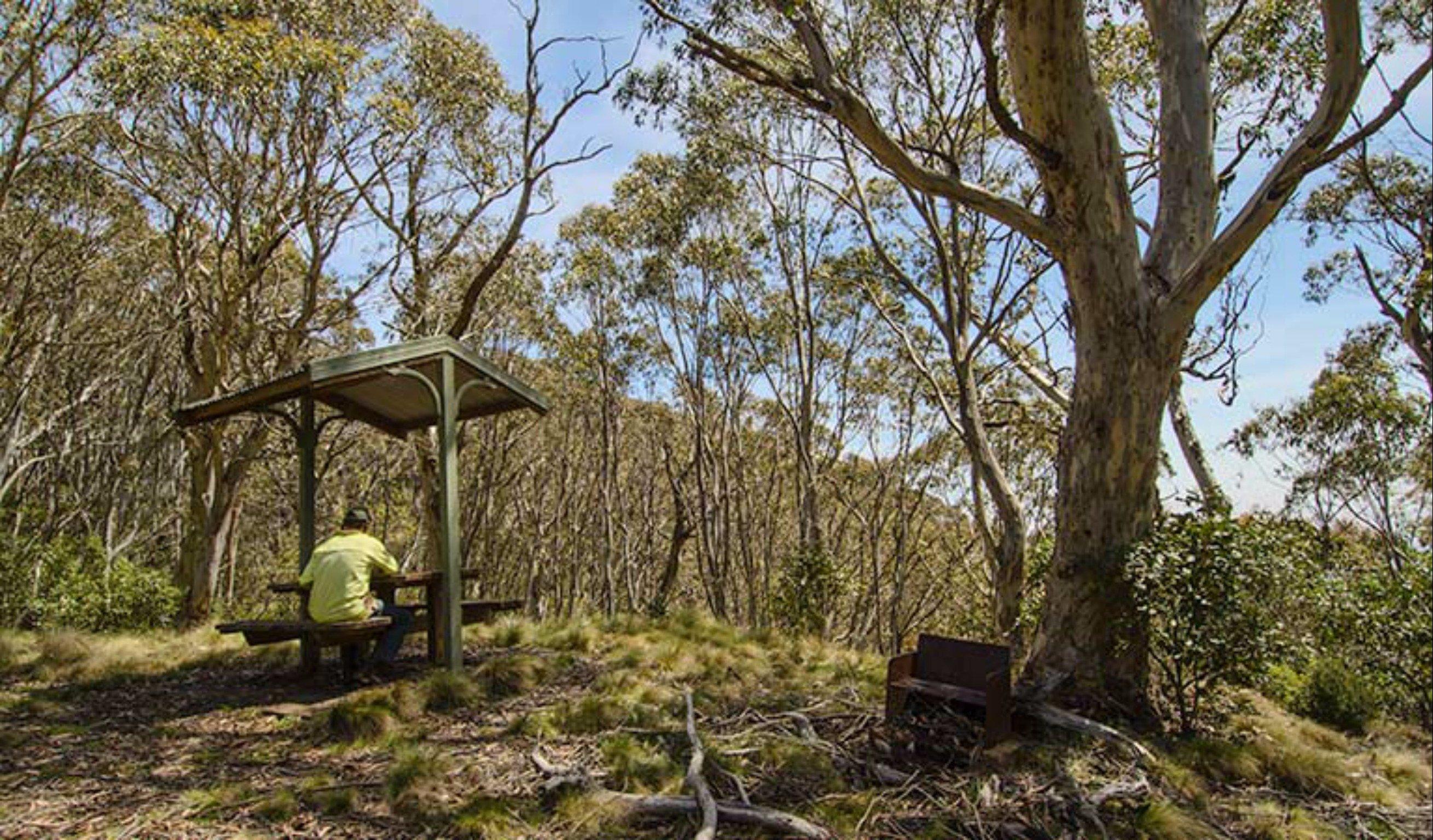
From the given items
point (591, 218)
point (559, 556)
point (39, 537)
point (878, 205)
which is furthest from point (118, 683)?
point (559, 556)

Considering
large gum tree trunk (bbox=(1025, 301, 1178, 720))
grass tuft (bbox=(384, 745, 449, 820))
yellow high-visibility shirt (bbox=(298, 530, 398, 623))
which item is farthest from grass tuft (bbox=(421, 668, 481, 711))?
large gum tree trunk (bbox=(1025, 301, 1178, 720))

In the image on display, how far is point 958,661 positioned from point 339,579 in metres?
3.91

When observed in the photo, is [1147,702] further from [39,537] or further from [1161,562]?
[39,537]

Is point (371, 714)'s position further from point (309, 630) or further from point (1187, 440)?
point (1187, 440)

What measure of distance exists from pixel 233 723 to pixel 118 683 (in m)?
1.88

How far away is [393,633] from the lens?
616 centimetres

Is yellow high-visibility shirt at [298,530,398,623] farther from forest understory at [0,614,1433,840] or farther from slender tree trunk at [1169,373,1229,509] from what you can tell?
slender tree trunk at [1169,373,1229,509]

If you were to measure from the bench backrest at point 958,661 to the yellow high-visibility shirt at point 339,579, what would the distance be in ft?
11.8

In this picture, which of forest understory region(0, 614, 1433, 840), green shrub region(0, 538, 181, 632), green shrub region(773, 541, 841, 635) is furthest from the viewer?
green shrub region(773, 541, 841, 635)

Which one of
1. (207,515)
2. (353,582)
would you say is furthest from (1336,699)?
(207,515)

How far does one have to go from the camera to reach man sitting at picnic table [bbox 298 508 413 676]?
568 centimetres

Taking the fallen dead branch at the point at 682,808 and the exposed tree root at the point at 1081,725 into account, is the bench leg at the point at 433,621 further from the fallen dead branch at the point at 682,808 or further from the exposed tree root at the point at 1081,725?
the exposed tree root at the point at 1081,725

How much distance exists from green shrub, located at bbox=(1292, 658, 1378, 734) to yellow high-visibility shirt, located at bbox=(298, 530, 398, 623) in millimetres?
6175

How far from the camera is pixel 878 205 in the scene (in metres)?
14.3
